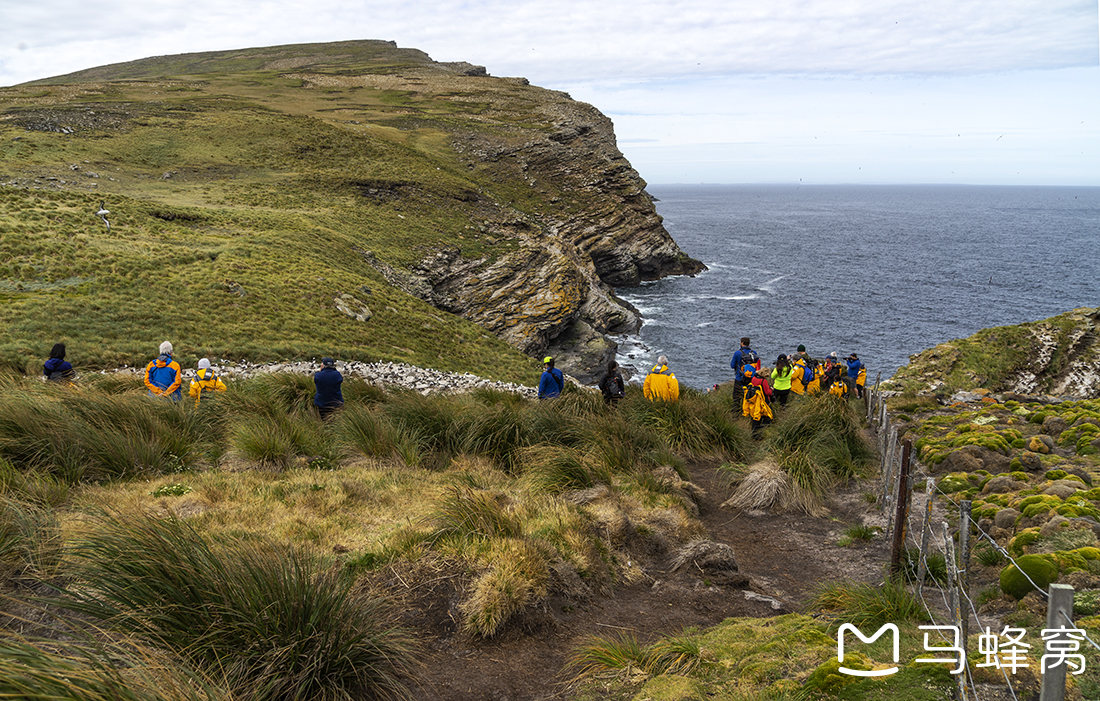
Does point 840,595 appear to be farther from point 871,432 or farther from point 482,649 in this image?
point 871,432

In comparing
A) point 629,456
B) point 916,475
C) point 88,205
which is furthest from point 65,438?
point 88,205

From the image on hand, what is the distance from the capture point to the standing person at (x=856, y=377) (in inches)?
768

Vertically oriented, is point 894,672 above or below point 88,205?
below

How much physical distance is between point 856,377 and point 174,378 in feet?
60.8

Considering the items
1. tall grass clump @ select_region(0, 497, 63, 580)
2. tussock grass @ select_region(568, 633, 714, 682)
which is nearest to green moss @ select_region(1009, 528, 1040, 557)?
tussock grass @ select_region(568, 633, 714, 682)

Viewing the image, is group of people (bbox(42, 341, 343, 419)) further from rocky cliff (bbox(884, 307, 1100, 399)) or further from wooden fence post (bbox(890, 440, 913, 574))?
rocky cliff (bbox(884, 307, 1100, 399))

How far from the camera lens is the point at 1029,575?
5062mm

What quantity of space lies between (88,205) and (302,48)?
161m

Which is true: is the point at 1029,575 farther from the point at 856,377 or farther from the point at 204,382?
the point at 856,377

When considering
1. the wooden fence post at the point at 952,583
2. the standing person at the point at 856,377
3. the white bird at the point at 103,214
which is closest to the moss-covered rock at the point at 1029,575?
the wooden fence post at the point at 952,583

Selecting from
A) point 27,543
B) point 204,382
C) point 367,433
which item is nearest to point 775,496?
point 367,433

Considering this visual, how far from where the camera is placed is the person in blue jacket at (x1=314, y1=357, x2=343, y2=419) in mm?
11305

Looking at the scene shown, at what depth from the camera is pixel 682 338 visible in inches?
1961

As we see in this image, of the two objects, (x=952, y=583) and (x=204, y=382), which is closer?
(x=952, y=583)
